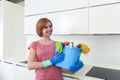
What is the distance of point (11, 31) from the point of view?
2.92 m

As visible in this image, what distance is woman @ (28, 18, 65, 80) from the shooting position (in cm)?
134

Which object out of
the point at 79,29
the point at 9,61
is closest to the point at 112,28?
the point at 79,29

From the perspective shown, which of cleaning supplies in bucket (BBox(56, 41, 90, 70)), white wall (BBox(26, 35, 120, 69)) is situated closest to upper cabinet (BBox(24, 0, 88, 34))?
white wall (BBox(26, 35, 120, 69))

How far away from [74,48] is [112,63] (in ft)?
2.97

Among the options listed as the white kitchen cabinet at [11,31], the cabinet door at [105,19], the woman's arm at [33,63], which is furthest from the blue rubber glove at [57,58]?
the white kitchen cabinet at [11,31]

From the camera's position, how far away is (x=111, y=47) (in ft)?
6.51

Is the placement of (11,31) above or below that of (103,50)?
above

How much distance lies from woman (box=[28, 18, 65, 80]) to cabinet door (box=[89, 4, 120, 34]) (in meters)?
0.62

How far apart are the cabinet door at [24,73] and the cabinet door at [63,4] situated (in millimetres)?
970

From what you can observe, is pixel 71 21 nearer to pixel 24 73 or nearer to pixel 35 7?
pixel 35 7

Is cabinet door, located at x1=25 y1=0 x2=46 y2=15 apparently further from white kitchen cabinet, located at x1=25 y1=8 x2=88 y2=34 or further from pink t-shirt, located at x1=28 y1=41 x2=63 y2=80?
pink t-shirt, located at x1=28 y1=41 x2=63 y2=80

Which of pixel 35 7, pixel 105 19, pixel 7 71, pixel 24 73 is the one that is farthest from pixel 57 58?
pixel 7 71

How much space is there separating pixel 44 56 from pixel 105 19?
83 cm

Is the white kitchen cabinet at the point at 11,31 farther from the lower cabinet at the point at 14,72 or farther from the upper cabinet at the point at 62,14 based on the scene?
the upper cabinet at the point at 62,14
